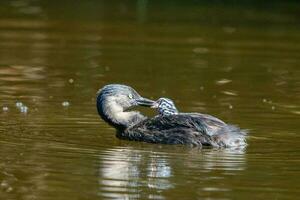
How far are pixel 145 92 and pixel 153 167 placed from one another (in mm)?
5405

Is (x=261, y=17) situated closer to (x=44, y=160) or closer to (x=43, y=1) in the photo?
(x=43, y=1)

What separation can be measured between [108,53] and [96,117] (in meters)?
6.96

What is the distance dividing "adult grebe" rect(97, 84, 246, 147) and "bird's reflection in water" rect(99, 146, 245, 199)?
19 centimetres

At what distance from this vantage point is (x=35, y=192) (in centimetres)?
970

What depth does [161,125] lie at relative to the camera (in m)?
12.6

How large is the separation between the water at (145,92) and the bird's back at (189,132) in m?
0.13

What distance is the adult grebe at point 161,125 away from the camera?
12.3 metres

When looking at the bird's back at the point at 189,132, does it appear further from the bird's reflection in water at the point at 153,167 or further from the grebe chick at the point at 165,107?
the grebe chick at the point at 165,107

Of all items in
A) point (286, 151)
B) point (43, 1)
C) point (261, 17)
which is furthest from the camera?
point (43, 1)

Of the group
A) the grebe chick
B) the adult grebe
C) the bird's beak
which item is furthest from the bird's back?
the bird's beak

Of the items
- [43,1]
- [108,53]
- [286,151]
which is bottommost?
[43,1]

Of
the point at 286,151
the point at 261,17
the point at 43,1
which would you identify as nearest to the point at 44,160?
the point at 286,151

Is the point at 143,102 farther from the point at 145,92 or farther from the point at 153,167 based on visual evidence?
the point at 145,92

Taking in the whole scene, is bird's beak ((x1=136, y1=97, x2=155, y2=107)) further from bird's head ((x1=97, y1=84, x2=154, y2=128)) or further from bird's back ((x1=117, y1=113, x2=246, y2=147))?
bird's back ((x1=117, y1=113, x2=246, y2=147))
